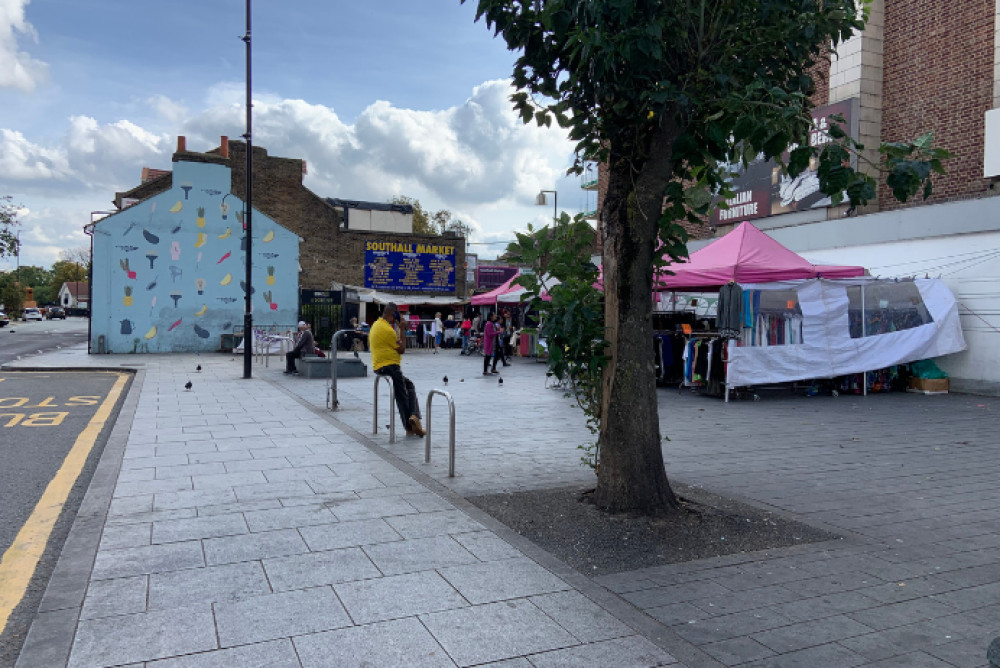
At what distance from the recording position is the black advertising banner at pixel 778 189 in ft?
56.0

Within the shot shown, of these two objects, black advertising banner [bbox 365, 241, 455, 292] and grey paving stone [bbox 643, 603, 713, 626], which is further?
black advertising banner [bbox 365, 241, 455, 292]

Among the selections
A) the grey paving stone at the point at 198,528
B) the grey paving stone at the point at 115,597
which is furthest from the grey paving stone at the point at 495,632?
the grey paving stone at the point at 198,528

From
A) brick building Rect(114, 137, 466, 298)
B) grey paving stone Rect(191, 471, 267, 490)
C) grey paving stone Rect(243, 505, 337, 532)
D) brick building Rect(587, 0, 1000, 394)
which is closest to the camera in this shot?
grey paving stone Rect(243, 505, 337, 532)

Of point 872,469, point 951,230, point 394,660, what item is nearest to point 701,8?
point 394,660

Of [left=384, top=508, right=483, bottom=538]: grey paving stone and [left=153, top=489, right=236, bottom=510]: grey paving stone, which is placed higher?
[left=384, top=508, right=483, bottom=538]: grey paving stone

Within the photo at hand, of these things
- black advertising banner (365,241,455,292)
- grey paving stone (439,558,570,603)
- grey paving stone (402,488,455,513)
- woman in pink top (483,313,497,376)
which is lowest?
grey paving stone (439,558,570,603)

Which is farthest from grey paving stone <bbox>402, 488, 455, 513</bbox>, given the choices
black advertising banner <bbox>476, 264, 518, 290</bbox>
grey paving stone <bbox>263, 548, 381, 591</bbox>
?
black advertising banner <bbox>476, 264, 518, 290</bbox>

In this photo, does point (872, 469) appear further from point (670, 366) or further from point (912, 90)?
point (912, 90)

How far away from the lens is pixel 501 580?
13.7 ft

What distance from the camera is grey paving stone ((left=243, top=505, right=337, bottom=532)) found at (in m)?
5.20

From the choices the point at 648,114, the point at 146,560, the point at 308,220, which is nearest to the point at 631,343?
the point at 648,114

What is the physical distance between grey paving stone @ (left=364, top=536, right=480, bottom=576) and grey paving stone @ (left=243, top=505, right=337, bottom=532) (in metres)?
0.78

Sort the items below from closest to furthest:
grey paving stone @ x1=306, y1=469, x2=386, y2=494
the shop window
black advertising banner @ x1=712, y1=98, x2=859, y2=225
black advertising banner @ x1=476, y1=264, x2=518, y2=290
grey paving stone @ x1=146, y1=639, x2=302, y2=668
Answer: grey paving stone @ x1=146, y1=639, x2=302, y2=668, grey paving stone @ x1=306, y1=469, x2=386, y2=494, the shop window, black advertising banner @ x1=712, y1=98, x2=859, y2=225, black advertising banner @ x1=476, y1=264, x2=518, y2=290

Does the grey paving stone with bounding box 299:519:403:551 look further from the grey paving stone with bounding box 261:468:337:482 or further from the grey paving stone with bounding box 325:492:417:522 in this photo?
the grey paving stone with bounding box 261:468:337:482
